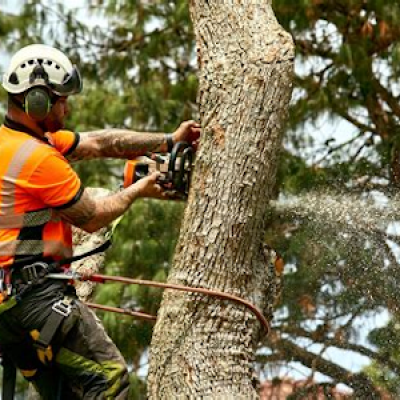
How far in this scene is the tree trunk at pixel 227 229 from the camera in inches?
205

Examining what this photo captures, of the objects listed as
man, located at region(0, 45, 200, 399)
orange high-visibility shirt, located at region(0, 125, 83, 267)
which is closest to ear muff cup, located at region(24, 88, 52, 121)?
man, located at region(0, 45, 200, 399)

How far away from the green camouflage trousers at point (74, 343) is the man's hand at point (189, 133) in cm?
90

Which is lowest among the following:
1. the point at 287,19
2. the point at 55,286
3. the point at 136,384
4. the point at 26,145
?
the point at 136,384

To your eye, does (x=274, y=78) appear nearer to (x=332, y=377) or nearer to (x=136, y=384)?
(x=136, y=384)

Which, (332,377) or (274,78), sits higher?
(274,78)

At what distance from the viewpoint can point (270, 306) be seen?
219 inches

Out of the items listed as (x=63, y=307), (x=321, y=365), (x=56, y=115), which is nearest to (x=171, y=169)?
(x=56, y=115)

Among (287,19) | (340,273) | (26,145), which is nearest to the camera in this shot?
(26,145)

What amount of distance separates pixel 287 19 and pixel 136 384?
312cm

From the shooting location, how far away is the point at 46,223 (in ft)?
16.7

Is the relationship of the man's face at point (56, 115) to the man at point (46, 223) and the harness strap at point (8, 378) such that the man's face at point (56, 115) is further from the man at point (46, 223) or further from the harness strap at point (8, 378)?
the harness strap at point (8, 378)

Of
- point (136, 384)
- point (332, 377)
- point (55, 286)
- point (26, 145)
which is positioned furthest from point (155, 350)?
point (332, 377)

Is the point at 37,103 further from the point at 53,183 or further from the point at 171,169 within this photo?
the point at 171,169

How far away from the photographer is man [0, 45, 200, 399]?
16.6ft
